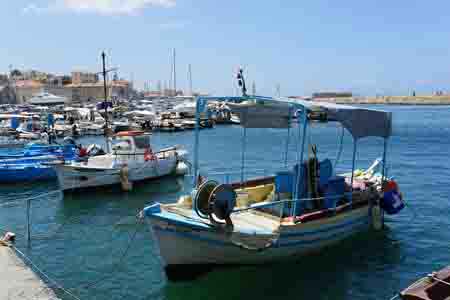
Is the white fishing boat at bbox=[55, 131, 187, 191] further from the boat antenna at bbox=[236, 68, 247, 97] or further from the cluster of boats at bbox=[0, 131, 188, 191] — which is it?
the boat antenna at bbox=[236, 68, 247, 97]

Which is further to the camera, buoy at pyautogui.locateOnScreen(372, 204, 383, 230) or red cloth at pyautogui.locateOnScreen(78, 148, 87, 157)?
red cloth at pyautogui.locateOnScreen(78, 148, 87, 157)

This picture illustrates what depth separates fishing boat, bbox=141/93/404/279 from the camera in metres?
11.5

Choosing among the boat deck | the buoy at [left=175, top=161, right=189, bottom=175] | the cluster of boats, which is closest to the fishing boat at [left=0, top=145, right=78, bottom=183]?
the cluster of boats

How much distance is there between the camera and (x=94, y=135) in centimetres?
6022

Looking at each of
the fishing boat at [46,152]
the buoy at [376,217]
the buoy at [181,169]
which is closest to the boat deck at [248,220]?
the buoy at [376,217]

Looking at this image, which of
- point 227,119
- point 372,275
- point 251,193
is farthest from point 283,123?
point 227,119

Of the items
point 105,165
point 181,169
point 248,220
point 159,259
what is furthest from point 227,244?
point 181,169

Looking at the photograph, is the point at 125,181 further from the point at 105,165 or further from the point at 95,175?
the point at 105,165

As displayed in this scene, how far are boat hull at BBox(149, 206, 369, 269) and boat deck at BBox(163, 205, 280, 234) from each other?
0.72ft

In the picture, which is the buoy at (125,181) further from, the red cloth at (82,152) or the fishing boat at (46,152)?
the fishing boat at (46,152)

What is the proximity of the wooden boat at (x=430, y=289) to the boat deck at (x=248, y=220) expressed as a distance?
425cm

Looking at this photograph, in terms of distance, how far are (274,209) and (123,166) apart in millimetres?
13217

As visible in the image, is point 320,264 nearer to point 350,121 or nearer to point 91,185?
point 350,121

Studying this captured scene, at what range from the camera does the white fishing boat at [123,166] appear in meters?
23.8
